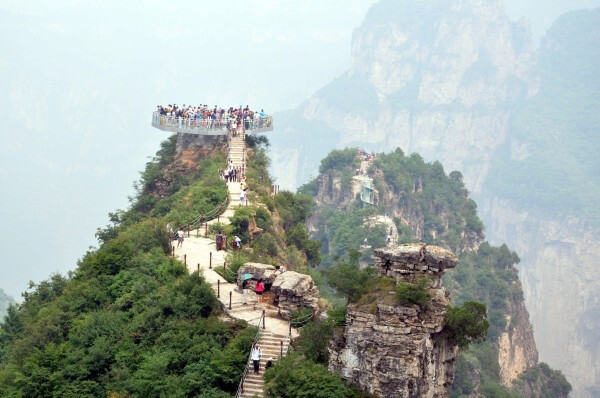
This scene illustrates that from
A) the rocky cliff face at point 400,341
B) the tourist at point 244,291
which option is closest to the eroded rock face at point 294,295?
the tourist at point 244,291

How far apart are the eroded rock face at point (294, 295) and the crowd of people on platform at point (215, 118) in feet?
113

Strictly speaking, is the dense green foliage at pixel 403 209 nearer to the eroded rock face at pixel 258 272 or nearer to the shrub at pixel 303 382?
the eroded rock face at pixel 258 272

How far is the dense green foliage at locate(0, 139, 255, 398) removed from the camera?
38.4 metres

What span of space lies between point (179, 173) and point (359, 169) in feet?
197

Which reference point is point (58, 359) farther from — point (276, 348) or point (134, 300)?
point (276, 348)

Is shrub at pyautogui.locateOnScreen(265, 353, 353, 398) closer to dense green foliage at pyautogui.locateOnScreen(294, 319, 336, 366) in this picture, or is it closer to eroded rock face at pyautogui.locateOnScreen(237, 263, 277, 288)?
dense green foliage at pyautogui.locateOnScreen(294, 319, 336, 366)

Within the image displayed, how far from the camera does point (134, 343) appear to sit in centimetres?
4216

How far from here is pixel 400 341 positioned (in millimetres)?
34438

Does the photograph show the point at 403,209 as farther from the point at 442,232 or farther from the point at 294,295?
the point at 294,295

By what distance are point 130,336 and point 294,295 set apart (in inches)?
242

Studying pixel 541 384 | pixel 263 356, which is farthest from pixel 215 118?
pixel 541 384

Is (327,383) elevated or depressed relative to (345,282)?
depressed

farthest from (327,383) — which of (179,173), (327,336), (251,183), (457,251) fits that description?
(457,251)

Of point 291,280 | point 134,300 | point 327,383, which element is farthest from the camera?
point 134,300
